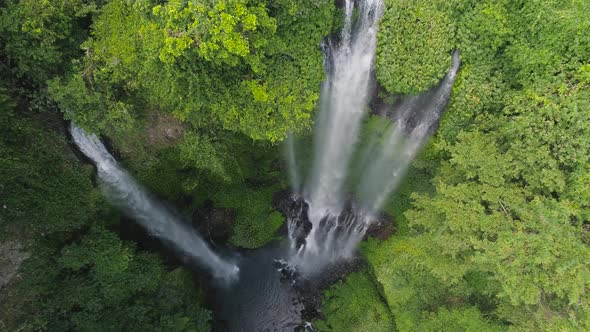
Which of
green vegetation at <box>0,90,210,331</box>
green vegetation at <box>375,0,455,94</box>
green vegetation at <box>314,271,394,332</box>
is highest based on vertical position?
green vegetation at <box>375,0,455,94</box>

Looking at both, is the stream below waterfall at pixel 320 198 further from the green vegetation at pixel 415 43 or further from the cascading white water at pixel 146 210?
the green vegetation at pixel 415 43

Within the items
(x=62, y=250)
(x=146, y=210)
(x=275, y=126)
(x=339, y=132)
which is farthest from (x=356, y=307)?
(x=62, y=250)

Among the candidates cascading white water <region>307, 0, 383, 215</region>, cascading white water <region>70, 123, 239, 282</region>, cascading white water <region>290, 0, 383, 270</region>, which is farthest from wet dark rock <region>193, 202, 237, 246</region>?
cascading white water <region>307, 0, 383, 215</region>

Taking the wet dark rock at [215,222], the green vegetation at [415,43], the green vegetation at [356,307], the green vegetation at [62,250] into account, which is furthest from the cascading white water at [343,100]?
the green vegetation at [62,250]

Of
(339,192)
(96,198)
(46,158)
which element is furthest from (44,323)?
(339,192)

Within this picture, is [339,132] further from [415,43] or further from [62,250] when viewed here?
[62,250]

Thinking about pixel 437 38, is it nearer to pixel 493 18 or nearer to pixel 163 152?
pixel 493 18

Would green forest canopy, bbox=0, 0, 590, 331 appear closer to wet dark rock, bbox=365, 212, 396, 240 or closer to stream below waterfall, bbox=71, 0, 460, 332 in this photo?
stream below waterfall, bbox=71, 0, 460, 332
